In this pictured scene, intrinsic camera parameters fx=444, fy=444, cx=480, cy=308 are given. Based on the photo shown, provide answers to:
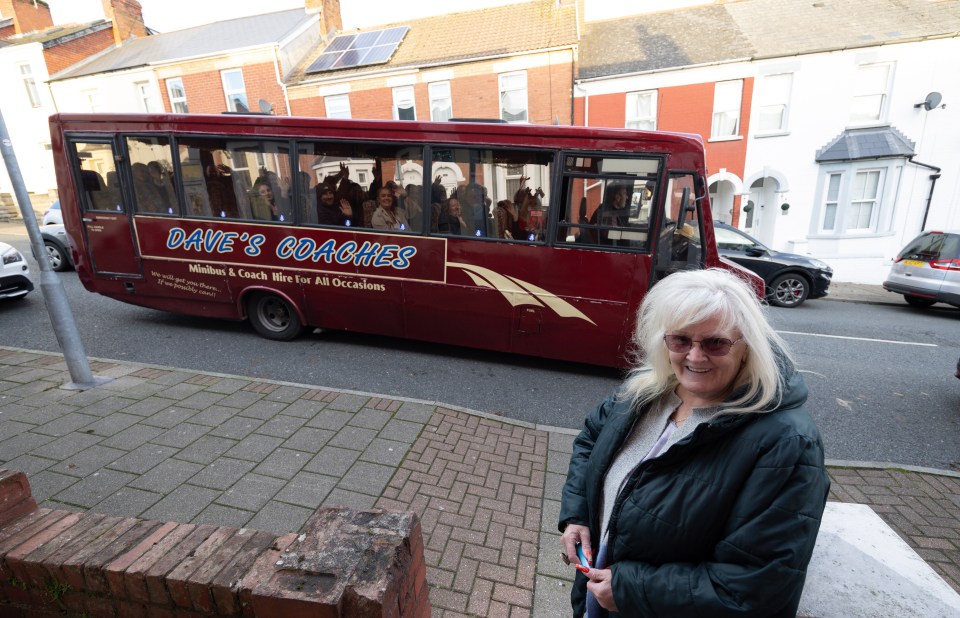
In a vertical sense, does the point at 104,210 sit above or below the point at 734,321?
below

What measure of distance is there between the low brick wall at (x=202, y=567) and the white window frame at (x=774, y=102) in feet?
59.0

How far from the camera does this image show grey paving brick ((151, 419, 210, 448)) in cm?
349

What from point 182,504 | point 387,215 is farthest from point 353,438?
point 387,215

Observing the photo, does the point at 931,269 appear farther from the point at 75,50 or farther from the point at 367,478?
the point at 75,50

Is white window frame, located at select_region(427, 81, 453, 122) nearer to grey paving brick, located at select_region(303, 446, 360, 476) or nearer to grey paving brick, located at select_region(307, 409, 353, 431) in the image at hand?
grey paving brick, located at select_region(307, 409, 353, 431)

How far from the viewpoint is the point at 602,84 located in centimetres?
1597

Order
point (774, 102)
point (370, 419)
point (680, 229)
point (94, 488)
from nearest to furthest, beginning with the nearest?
1. point (94, 488)
2. point (370, 419)
3. point (680, 229)
4. point (774, 102)

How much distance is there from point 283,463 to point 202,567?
5.95 ft

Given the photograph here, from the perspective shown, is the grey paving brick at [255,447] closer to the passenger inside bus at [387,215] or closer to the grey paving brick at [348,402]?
the grey paving brick at [348,402]

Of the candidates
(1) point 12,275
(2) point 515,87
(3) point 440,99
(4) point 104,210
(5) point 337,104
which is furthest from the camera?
(5) point 337,104

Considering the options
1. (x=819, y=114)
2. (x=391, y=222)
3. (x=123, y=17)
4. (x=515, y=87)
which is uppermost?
(x=123, y=17)

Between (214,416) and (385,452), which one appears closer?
(385,452)

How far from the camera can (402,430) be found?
384 cm

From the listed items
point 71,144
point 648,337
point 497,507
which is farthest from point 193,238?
point 648,337
